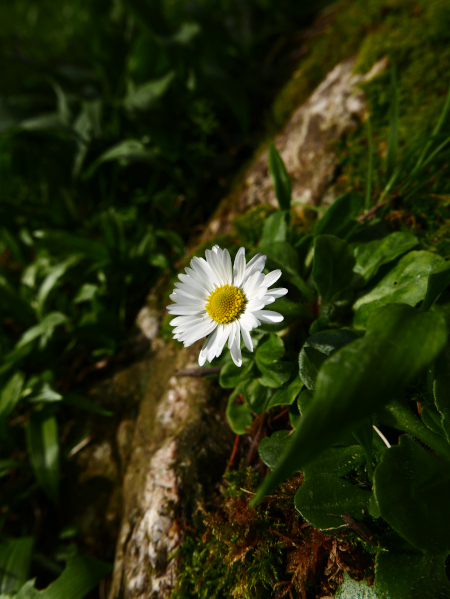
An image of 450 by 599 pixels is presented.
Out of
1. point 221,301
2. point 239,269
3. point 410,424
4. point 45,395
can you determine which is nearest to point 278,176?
point 239,269

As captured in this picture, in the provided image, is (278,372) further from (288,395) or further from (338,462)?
(338,462)

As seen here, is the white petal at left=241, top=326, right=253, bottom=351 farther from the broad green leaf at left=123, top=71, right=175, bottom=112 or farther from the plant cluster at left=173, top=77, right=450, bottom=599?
the broad green leaf at left=123, top=71, right=175, bottom=112

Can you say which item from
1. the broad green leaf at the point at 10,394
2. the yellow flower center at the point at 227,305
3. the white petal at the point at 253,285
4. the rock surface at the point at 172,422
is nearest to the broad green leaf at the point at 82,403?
the rock surface at the point at 172,422

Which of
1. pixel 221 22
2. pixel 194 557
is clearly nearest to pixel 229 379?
pixel 194 557

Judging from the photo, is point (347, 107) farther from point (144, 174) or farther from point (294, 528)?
point (294, 528)

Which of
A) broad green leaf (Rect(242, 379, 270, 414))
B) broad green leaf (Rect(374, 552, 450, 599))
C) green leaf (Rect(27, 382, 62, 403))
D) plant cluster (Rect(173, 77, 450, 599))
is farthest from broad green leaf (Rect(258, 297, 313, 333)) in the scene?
green leaf (Rect(27, 382, 62, 403))

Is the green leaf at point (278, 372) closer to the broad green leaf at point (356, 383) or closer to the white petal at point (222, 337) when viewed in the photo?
the white petal at point (222, 337)
